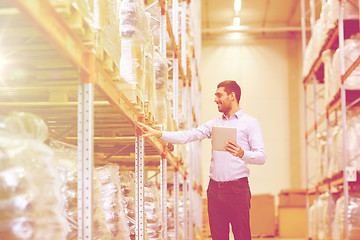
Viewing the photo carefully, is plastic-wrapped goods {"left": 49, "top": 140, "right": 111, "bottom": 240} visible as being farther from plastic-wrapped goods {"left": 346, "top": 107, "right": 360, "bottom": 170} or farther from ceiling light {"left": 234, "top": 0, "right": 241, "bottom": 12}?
ceiling light {"left": 234, "top": 0, "right": 241, "bottom": 12}

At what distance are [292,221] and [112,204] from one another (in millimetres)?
14146

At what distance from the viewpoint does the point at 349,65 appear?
9.01 meters

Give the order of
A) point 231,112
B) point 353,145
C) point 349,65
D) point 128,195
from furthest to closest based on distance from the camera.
→ point 349,65 → point 353,145 → point 231,112 → point 128,195

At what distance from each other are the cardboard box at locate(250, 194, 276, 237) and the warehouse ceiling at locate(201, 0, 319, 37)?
6595mm

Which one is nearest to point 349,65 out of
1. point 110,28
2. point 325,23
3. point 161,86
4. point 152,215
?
point 325,23

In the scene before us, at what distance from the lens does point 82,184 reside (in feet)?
9.73

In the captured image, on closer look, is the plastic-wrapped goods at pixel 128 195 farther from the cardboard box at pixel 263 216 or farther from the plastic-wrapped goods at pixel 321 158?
the cardboard box at pixel 263 216

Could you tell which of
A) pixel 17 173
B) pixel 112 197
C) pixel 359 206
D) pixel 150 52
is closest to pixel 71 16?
pixel 17 173

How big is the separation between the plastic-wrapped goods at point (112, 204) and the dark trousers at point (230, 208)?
5.06ft

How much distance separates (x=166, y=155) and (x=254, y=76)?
1547 cm

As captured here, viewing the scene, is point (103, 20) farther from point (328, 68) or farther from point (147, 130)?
point (328, 68)

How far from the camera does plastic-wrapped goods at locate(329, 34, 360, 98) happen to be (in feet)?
28.7

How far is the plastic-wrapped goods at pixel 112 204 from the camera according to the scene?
4.30 m

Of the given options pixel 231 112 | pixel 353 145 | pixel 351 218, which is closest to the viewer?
pixel 231 112
